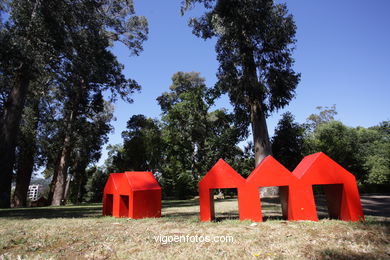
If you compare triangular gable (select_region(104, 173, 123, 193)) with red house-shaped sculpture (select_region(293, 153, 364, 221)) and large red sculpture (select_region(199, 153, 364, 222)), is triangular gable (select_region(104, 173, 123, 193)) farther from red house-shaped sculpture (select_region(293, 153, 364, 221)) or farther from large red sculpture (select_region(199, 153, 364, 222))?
red house-shaped sculpture (select_region(293, 153, 364, 221))

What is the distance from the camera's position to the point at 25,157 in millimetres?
23734

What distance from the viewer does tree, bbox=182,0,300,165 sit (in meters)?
15.0

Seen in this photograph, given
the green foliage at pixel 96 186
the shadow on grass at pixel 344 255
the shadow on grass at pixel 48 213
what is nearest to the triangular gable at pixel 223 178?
the shadow on grass at pixel 344 255

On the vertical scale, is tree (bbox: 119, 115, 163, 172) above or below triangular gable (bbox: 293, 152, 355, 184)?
above

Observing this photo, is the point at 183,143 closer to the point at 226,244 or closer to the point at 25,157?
the point at 25,157

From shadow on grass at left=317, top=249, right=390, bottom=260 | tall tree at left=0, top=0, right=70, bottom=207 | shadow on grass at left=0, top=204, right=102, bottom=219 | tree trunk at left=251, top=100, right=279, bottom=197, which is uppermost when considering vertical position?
tall tree at left=0, top=0, right=70, bottom=207

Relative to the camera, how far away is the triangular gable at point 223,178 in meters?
6.39

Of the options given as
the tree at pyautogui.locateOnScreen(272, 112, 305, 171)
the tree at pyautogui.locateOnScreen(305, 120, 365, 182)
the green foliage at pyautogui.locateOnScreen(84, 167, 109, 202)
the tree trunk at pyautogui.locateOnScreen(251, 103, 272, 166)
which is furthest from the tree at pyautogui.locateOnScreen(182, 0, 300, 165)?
the green foliage at pyautogui.locateOnScreen(84, 167, 109, 202)

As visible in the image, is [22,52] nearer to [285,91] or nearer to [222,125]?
[285,91]

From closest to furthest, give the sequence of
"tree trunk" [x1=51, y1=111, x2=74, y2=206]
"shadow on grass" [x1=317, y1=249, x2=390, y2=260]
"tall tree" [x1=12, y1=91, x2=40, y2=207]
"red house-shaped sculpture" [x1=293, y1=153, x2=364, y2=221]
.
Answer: "shadow on grass" [x1=317, y1=249, x2=390, y2=260] → "red house-shaped sculpture" [x1=293, y1=153, x2=364, y2=221] → "tree trunk" [x1=51, y1=111, x2=74, y2=206] → "tall tree" [x1=12, y1=91, x2=40, y2=207]

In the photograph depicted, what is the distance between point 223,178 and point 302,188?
2.14 m

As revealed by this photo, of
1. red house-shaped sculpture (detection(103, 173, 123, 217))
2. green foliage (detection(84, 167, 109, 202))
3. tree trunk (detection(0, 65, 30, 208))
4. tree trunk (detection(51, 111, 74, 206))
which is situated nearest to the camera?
red house-shaped sculpture (detection(103, 173, 123, 217))

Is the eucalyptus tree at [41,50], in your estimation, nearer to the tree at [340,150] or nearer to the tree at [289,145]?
the tree at [289,145]

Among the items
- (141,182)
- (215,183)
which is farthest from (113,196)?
(215,183)
